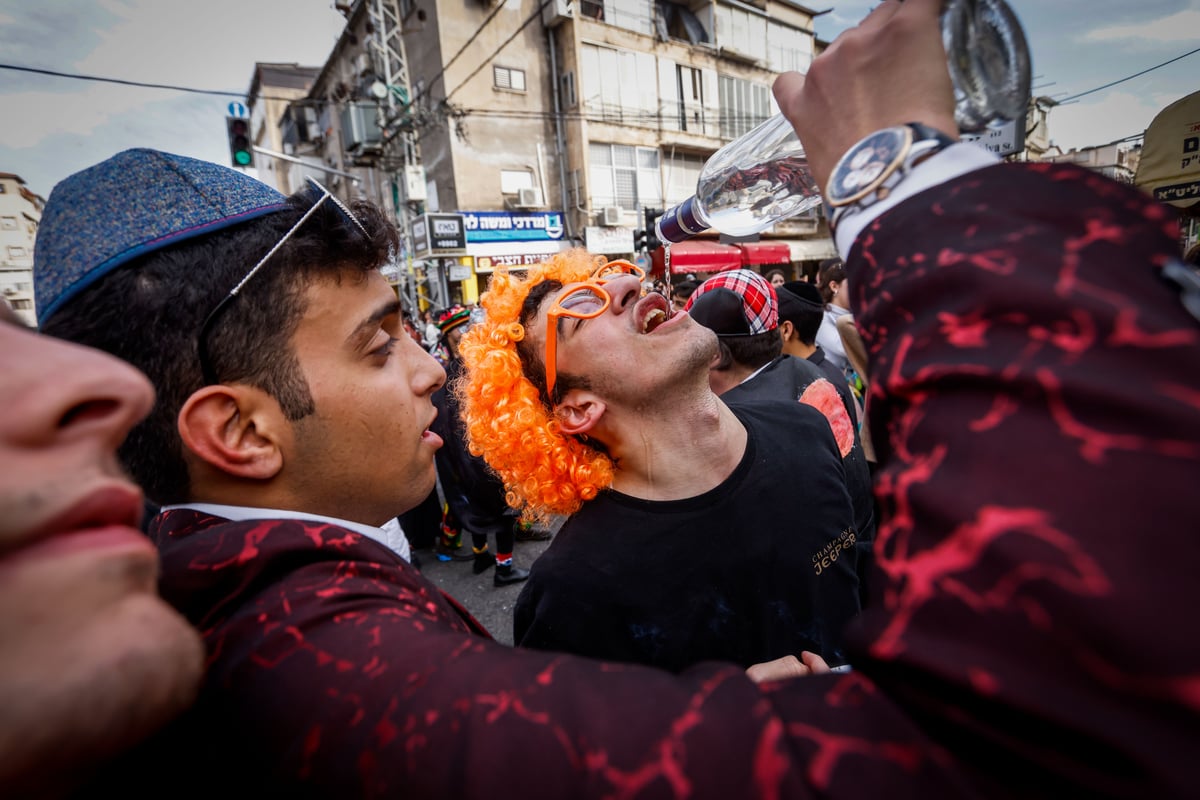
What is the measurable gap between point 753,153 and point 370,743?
2.57m

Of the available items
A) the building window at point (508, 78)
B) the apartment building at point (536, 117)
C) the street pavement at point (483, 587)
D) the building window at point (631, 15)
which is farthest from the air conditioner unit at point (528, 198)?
the street pavement at point (483, 587)

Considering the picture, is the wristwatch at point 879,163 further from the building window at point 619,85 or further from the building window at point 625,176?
the building window at point 619,85

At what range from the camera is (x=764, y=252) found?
22797mm

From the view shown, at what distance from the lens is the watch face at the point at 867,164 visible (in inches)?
28.3

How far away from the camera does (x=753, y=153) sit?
8.03 feet

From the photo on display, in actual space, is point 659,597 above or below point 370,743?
below

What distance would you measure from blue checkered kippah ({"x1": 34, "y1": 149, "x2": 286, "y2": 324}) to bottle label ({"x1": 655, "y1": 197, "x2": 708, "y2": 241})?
4.76 feet

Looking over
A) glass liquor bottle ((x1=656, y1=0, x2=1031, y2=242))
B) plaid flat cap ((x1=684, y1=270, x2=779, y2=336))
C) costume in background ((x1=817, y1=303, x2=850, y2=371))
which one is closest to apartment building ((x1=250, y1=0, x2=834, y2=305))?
costume in background ((x1=817, y1=303, x2=850, y2=371))

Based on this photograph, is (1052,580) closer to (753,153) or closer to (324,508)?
(324,508)

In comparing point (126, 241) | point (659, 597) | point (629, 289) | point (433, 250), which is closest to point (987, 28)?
point (629, 289)

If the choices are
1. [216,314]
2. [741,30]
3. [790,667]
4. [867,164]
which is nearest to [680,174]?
[741,30]

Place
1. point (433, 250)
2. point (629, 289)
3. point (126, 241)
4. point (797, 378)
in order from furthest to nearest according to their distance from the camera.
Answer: point (433, 250), point (797, 378), point (629, 289), point (126, 241)

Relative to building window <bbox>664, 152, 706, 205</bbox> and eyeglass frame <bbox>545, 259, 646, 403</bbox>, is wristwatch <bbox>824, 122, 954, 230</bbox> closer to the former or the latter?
eyeglass frame <bbox>545, 259, 646, 403</bbox>

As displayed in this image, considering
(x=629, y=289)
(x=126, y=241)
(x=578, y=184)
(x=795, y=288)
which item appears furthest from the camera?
(x=578, y=184)
